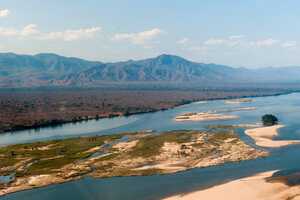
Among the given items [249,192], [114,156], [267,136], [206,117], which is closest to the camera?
[249,192]

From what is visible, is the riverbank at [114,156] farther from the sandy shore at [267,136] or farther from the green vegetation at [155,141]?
the sandy shore at [267,136]

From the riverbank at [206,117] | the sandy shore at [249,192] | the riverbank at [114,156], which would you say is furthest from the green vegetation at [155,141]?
the riverbank at [206,117]

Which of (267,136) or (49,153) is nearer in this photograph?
(49,153)

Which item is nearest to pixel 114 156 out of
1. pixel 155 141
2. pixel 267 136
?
pixel 155 141

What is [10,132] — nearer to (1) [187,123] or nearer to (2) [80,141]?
(2) [80,141]

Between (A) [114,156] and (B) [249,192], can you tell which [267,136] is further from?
(B) [249,192]

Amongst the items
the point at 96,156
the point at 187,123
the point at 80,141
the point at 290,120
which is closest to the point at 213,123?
the point at 187,123
